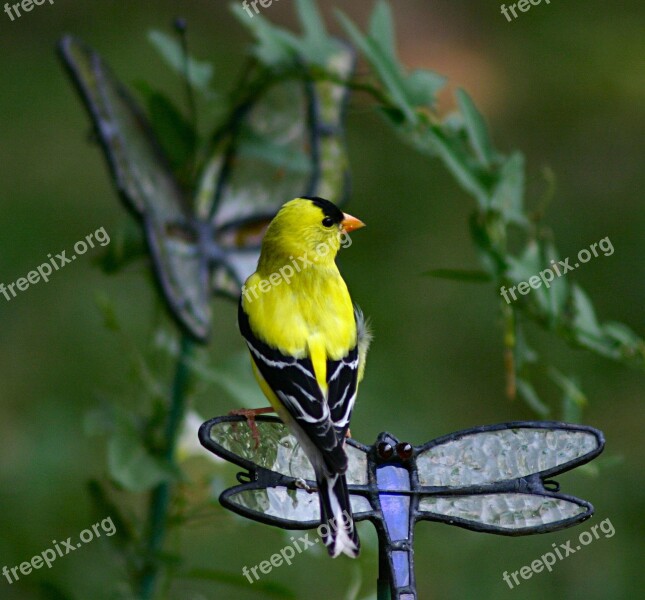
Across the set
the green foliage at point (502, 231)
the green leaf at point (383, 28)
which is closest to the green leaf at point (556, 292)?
the green foliage at point (502, 231)

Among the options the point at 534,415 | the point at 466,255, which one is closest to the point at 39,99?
the point at 466,255

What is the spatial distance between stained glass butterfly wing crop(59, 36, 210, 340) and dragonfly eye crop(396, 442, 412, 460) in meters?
0.59

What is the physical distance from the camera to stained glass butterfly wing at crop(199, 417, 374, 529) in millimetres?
972

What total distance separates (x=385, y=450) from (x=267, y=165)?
93cm

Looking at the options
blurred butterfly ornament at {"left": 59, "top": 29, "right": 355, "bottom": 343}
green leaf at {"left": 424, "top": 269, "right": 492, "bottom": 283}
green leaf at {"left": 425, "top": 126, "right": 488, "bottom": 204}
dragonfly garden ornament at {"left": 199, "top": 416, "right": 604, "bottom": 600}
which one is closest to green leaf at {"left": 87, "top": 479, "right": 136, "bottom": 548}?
blurred butterfly ornament at {"left": 59, "top": 29, "right": 355, "bottom": 343}

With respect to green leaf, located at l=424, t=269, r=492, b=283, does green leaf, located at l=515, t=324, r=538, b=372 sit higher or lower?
lower

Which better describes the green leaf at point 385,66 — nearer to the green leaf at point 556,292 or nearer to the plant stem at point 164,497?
the green leaf at point 556,292

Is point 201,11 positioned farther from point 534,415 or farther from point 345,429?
point 345,429

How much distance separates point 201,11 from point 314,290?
283cm

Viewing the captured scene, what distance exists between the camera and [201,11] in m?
3.88

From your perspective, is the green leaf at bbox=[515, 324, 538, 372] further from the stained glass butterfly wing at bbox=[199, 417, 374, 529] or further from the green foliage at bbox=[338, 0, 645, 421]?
the stained glass butterfly wing at bbox=[199, 417, 374, 529]

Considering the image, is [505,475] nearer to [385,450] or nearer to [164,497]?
[385,450]

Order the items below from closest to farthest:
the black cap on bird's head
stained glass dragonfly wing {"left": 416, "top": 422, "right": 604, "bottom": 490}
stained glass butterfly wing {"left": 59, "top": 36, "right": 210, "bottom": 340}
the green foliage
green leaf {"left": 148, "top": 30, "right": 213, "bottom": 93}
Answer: stained glass dragonfly wing {"left": 416, "top": 422, "right": 604, "bottom": 490} < the black cap on bird's head < the green foliage < stained glass butterfly wing {"left": 59, "top": 36, "right": 210, "bottom": 340} < green leaf {"left": 148, "top": 30, "right": 213, "bottom": 93}

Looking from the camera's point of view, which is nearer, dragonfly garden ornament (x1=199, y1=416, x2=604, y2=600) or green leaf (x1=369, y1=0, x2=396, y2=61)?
dragonfly garden ornament (x1=199, y1=416, x2=604, y2=600)
